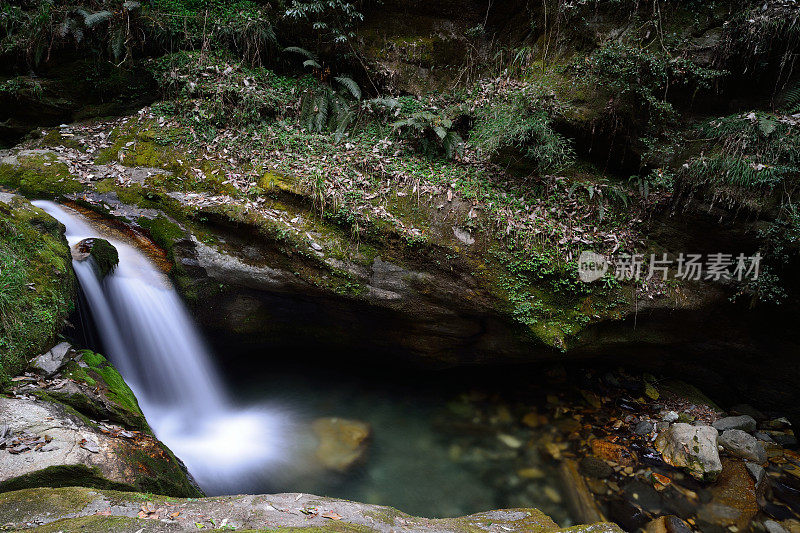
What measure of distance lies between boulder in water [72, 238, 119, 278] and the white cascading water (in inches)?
3.6

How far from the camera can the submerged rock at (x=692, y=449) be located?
17.2 feet

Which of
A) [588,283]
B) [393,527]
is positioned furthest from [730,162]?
[393,527]

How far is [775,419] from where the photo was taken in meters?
6.48

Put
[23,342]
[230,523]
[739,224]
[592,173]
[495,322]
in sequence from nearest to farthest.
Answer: [230,523] → [23,342] → [739,224] → [495,322] → [592,173]

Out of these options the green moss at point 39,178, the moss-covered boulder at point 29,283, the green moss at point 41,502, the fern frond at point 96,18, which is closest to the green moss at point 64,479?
the green moss at point 41,502

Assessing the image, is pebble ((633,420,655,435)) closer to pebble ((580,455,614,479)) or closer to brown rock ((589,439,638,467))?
brown rock ((589,439,638,467))

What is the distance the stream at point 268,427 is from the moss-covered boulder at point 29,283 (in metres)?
0.54

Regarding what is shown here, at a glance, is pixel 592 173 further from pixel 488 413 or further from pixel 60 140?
pixel 60 140

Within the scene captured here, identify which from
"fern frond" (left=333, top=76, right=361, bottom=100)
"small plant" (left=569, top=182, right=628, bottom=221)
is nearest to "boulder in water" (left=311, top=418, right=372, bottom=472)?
"small plant" (left=569, top=182, right=628, bottom=221)

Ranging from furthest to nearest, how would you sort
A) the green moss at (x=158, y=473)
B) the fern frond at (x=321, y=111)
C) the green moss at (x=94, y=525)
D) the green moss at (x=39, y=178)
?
the fern frond at (x=321, y=111) → the green moss at (x=39, y=178) → the green moss at (x=158, y=473) → the green moss at (x=94, y=525)

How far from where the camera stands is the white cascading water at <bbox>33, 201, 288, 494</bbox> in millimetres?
4953

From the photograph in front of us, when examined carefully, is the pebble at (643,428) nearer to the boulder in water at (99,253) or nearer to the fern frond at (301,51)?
the boulder in water at (99,253)

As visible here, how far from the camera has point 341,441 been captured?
5648mm

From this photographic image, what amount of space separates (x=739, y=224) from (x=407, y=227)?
477cm
